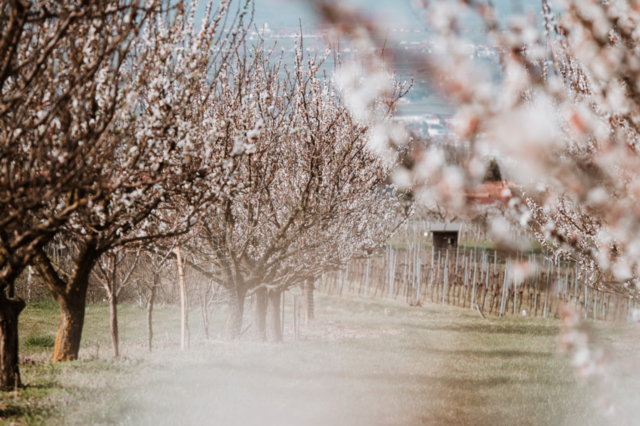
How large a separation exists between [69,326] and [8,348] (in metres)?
1.03

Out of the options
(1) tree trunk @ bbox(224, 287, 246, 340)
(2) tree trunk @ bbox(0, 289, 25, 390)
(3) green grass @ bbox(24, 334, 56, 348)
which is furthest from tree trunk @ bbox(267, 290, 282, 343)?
(2) tree trunk @ bbox(0, 289, 25, 390)

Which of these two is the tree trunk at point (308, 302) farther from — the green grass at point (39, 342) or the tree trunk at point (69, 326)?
the tree trunk at point (69, 326)

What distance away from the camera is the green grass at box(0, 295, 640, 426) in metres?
6.21

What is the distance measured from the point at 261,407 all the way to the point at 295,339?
6302mm

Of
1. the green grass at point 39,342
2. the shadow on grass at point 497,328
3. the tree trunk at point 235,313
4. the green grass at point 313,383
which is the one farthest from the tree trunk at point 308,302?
the green grass at point 39,342

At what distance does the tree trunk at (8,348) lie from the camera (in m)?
6.19

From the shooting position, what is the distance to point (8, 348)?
20.5 feet

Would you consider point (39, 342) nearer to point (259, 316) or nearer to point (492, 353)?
point (259, 316)

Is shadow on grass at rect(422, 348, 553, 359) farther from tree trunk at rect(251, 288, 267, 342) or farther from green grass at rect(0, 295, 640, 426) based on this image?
tree trunk at rect(251, 288, 267, 342)

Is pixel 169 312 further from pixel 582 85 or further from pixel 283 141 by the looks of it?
pixel 582 85

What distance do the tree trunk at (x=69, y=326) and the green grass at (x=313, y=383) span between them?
8.2 inches

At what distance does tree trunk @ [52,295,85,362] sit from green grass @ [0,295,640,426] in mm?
208

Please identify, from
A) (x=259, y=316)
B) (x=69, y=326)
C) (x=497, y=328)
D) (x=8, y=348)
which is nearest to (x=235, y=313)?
(x=259, y=316)

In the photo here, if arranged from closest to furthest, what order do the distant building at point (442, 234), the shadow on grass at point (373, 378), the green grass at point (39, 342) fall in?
the shadow on grass at point (373, 378) → the green grass at point (39, 342) → the distant building at point (442, 234)
